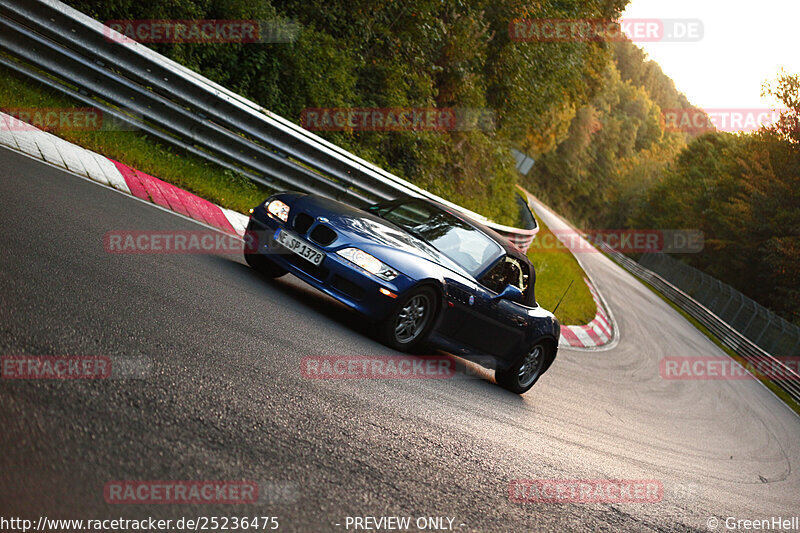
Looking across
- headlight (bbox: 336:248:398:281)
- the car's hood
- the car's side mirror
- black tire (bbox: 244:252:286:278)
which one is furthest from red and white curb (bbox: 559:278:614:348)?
headlight (bbox: 336:248:398:281)

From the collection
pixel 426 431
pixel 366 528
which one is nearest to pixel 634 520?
pixel 426 431

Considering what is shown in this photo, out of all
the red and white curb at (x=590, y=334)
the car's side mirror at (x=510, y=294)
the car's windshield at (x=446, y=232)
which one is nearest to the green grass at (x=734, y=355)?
the red and white curb at (x=590, y=334)

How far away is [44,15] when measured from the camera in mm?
9023

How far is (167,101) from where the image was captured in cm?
1010

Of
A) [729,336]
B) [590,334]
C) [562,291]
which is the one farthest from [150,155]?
[729,336]

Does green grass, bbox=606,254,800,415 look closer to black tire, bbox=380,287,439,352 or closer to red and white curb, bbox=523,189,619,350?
red and white curb, bbox=523,189,619,350

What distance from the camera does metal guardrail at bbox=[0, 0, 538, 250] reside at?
9.09 metres

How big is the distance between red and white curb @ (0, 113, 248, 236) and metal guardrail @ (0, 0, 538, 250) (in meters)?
1.12

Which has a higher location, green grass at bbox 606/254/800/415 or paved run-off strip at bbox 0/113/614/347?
paved run-off strip at bbox 0/113/614/347

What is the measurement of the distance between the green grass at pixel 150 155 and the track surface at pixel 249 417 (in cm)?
163

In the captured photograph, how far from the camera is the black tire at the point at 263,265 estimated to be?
7.57 meters

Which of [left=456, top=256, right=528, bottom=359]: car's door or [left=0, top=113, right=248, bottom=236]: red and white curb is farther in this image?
[left=0, top=113, right=248, bottom=236]: red and white curb

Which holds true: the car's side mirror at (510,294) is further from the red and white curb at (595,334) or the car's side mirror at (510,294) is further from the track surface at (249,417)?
the red and white curb at (595,334)

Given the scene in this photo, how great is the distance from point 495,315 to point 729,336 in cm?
2462
